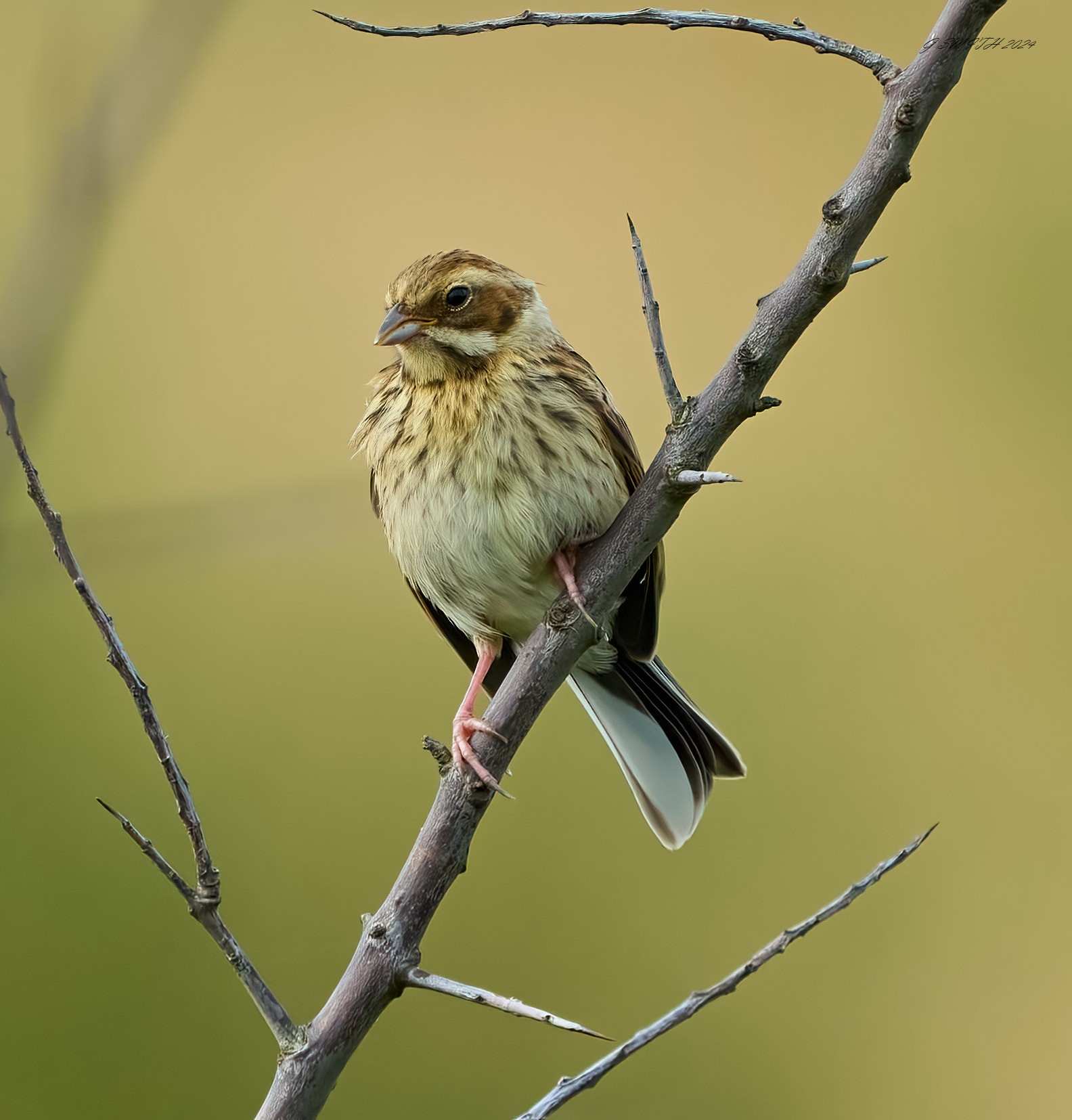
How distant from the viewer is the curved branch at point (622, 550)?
1.36 meters

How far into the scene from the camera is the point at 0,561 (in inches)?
52.9

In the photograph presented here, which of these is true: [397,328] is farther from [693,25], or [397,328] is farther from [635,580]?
[693,25]

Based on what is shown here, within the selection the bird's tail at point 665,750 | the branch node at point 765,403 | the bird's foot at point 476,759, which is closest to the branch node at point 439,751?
the bird's foot at point 476,759

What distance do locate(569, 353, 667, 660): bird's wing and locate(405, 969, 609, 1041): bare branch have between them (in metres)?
0.98

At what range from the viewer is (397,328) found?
2.25 metres

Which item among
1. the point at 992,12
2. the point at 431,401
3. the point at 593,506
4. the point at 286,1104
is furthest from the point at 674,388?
the point at 286,1104

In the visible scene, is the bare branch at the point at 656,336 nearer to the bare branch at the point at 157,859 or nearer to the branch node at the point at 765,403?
the branch node at the point at 765,403

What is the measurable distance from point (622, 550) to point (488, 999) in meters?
0.63

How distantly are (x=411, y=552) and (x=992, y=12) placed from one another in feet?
4.66

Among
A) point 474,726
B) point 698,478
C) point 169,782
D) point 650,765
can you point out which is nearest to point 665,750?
point 650,765

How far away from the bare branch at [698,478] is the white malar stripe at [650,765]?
3.39 feet

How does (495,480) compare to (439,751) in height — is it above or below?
above

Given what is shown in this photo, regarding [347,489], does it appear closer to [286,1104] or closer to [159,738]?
[159,738]

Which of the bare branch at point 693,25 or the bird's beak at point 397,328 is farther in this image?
the bird's beak at point 397,328
